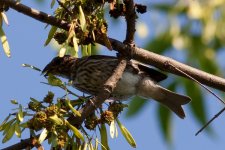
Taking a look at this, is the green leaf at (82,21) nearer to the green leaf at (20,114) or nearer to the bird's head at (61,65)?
the green leaf at (20,114)

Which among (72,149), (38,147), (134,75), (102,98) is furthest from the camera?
(134,75)

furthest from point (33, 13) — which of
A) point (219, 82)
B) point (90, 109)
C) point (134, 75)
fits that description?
point (134, 75)

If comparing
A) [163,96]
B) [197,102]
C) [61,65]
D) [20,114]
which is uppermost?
[20,114]

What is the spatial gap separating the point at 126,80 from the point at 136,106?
0.71 meters

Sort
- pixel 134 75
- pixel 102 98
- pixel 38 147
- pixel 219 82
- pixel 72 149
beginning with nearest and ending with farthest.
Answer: pixel 38 147 → pixel 72 149 → pixel 102 98 → pixel 219 82 → pixel 134 75

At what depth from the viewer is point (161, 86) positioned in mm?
4684

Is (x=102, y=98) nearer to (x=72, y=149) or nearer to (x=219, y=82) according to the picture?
(x=72, y=149)

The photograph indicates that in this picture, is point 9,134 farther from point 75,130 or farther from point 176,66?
point 176,66

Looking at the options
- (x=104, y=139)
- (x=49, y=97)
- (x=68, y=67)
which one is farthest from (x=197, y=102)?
(x=68, y=67)

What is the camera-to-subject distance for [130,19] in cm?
326

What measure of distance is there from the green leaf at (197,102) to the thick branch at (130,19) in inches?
17.9

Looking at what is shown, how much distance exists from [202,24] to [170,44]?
216 millimetres

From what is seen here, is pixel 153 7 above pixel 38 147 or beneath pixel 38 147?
above

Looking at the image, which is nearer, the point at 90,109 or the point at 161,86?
the point at 90,109
